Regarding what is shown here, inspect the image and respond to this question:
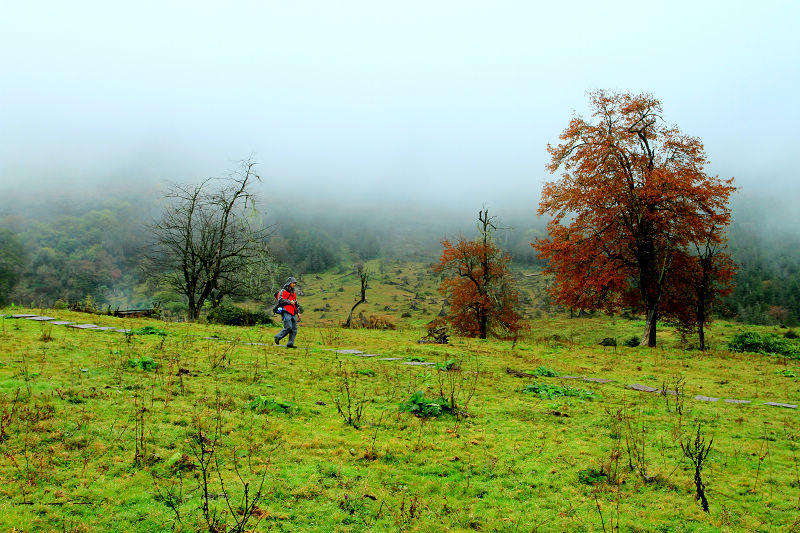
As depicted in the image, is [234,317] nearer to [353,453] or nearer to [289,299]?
[289,299]

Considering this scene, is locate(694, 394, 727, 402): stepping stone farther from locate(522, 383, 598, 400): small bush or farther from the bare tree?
the bare tree

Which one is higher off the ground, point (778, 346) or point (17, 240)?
point (17, 240)

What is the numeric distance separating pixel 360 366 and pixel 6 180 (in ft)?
692

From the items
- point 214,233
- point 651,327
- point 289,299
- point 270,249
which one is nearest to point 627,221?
point 651,327

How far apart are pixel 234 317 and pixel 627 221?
23.9 meters

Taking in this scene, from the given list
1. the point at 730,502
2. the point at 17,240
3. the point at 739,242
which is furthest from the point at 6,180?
the point at 739,242

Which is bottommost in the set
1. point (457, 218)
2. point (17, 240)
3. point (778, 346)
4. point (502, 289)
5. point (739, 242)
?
point (778, 346)

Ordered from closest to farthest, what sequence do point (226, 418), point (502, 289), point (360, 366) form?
point (226, 418), point (360, 366), point (502, 289)

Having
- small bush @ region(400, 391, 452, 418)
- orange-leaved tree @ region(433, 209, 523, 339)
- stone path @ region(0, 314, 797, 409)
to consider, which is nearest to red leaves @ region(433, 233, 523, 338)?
orange-leaved tree @ region(433, 209, 523, 339)

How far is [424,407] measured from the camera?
22.9 feet

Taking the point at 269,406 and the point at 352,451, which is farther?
the point at 269,406

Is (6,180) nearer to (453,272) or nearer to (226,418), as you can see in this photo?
(453,272)

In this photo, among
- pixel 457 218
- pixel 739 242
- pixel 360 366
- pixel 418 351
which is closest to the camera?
pixel 360 366

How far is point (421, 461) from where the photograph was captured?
16.7 feet
